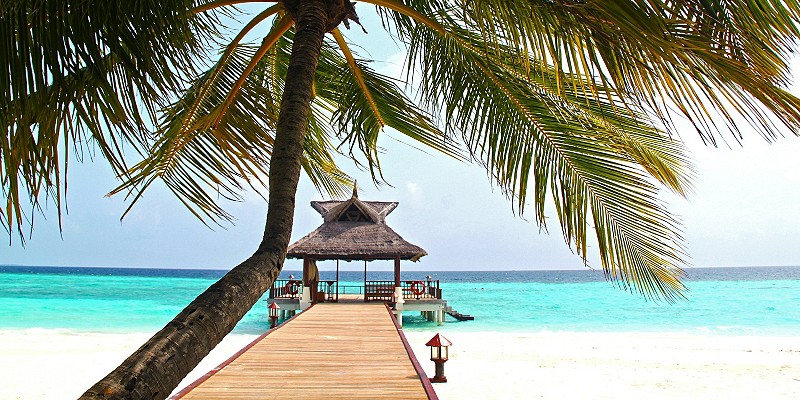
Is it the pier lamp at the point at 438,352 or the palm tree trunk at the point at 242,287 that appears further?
the pier lamp at the point at 438,352

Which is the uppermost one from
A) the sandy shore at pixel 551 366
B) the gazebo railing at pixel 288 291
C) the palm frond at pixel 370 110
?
the palm frond at pixel 370 110

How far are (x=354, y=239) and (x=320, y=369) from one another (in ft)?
34.6

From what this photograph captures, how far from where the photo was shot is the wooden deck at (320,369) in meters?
3.89

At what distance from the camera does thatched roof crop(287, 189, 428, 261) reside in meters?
14.9

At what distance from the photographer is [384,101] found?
3619mm

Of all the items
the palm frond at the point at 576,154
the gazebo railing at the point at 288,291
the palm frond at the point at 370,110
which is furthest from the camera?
the gazebo railing at the point at 288,291

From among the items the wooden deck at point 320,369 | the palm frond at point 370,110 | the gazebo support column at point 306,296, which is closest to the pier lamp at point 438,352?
the wooden deck at point 320,369

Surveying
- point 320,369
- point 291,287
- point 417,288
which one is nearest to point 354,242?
point 417,288

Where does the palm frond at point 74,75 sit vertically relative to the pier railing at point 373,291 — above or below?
above

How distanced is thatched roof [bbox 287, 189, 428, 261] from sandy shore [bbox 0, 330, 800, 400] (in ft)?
8.91

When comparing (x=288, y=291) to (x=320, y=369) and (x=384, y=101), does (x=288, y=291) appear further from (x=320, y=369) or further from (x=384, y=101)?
(x=384, y=101)

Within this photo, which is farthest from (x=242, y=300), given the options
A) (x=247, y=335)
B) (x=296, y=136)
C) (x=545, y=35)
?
(x=247, y=335)

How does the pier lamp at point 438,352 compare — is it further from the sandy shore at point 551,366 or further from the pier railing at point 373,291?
the pier railing at point 373,291

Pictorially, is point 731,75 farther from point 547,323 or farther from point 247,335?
point 547,323
